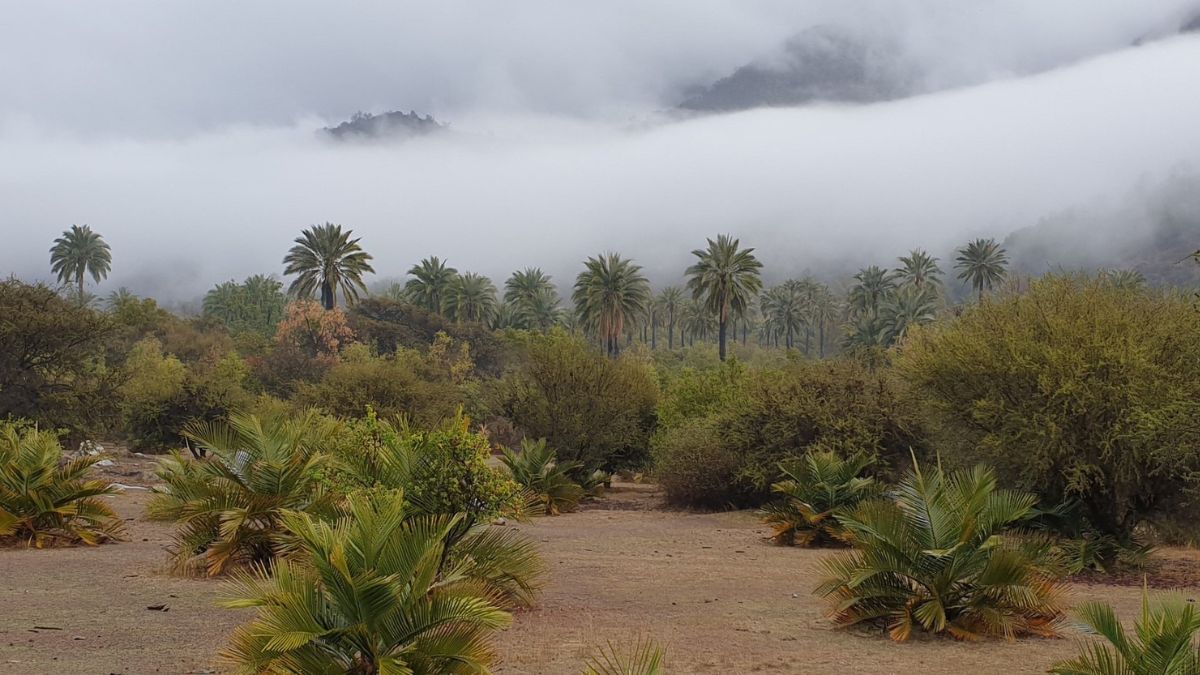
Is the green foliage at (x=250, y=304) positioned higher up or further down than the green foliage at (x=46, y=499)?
higher up

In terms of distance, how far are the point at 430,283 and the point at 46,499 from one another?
265 ft

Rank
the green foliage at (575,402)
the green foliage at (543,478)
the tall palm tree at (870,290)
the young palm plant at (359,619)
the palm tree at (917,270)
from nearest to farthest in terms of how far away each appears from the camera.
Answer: the young palm plant at (359,619) → the green foliage at (543,478) → the green foliage at (575,402) → the palm tree at (917,270) → the tall palm tree at (870,290)

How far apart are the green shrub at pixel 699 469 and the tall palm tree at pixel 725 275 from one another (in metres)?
37.1

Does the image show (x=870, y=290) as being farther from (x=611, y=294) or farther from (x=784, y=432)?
(x=784, y=432)

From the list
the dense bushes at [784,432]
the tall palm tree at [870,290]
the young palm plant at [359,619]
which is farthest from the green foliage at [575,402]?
the tall palm tree at [870,290]

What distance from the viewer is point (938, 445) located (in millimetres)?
19969

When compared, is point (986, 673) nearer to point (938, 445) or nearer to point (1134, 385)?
point (1134, 385)

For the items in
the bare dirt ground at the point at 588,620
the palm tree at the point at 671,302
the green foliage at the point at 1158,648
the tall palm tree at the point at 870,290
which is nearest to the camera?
the green foliage at the point at 1158,648

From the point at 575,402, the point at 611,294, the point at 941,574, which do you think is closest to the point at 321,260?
the point at 611,294

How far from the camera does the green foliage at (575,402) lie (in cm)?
3203

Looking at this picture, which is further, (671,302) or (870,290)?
(671,302)

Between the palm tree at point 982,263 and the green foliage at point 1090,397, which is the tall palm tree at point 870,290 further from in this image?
the green foliage at point 1090,397

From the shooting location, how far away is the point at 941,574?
955 cm

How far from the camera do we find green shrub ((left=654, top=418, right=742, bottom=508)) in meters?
27.3
